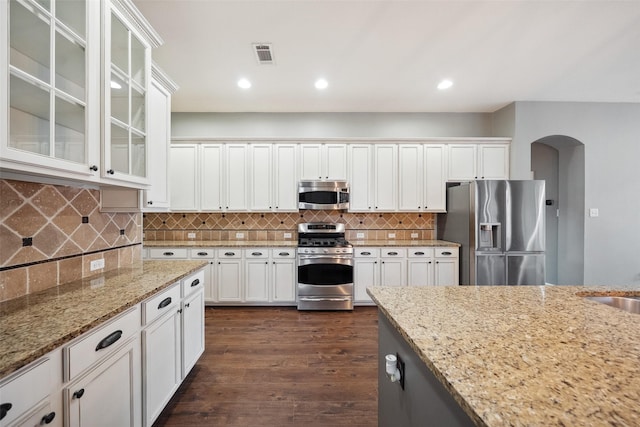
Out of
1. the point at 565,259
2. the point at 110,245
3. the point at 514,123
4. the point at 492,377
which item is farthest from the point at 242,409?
the point at 565,259

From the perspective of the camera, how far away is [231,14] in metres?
2.18

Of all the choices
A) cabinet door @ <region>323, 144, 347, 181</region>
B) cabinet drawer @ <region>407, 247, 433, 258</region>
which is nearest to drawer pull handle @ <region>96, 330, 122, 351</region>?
cabinet door @ <region>323, 144, 347, 181</region>

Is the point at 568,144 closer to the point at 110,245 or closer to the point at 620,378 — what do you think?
the point at 620,378

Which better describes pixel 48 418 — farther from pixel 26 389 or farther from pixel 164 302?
pixel 164 302

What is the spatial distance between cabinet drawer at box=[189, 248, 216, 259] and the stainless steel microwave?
136 centimetres

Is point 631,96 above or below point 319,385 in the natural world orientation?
above

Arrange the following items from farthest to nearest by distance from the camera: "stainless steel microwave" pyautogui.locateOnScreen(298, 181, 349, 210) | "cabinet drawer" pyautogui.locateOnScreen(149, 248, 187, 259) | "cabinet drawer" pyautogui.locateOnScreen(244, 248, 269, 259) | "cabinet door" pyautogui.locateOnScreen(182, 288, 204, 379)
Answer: "stainless steel microwave" pyautogui.locateOnScreen(298, 181, 349, 210) < "cabinet drawer" pyautogui.locateOnScreen(244, 248, 269, 259) < "cabinet drawer" pyautogui.locateOnScreen(149, 248, 187, 259) < "cabinet door" pyautogui.locateOnScreen(182, 288, 204, 379)

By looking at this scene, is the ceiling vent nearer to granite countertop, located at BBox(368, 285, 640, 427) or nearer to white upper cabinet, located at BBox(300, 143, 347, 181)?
white upper cabinet, located at BBox(300, 143, 347, 181)

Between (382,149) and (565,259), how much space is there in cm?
339

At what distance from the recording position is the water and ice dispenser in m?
3.36

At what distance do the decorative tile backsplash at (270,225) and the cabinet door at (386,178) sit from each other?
33cm

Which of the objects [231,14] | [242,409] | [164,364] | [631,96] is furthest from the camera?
[631,96]

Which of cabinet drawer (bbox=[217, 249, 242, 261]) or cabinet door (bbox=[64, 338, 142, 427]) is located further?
cabinet drawer (bbox=[217, 249, 242, 261])

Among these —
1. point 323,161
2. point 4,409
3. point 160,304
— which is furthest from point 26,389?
point 323,161
